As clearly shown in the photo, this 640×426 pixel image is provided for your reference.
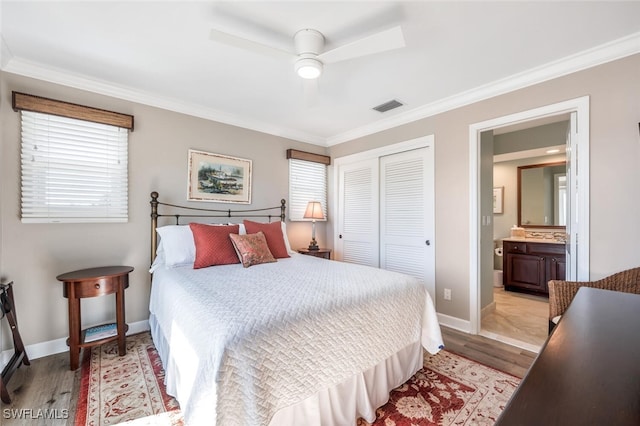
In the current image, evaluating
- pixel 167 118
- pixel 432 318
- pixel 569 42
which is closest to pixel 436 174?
pixel 569 42

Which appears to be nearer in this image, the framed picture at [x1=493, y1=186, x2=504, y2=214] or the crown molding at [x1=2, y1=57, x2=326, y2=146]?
the crown molding at [x1=2, y1=57, x2=326, y2=146]

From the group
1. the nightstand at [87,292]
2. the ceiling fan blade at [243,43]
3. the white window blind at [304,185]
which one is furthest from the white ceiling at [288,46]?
the nightstand at [87,292]

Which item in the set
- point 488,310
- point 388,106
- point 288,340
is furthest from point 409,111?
point 288,340

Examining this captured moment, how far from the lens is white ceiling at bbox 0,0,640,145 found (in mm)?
1741

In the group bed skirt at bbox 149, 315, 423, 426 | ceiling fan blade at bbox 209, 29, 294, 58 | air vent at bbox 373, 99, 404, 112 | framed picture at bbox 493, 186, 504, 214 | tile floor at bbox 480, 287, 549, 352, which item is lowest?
tile floor at bbox 480, 287, 549, 352

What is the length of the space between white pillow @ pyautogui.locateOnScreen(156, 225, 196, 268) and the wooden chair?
288 centimetres

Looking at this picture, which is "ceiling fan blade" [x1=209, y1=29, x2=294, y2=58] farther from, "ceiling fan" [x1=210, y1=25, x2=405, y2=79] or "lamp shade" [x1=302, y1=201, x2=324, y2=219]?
"lamp shade" [x1=302, y1=201, x2=324, y2=219]

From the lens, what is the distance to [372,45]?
5.61 feet

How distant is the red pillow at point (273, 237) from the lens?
9.71ft

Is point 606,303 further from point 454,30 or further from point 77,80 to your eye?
point 77,80

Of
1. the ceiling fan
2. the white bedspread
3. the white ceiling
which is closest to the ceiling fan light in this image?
the ceiling fan

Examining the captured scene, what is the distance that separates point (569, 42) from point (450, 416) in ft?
9.03

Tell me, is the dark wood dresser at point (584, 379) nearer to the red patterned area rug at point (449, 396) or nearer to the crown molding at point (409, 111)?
the red patterned area rug at point (449, 396)

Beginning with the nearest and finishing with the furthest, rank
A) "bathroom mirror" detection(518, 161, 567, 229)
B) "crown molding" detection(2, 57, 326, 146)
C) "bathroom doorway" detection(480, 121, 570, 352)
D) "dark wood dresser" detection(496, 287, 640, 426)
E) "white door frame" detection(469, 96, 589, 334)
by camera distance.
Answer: "dark wood dresser" detection(496, 287, 640, 426), "white door frame" detection(469, 96, 589, 334), "crown molding" detection(2, 57, 326, 146), "bathroom doorway" detection(480, 121, 570, 352), "bathroom mirror" detection(518, 161, 567, 229)
